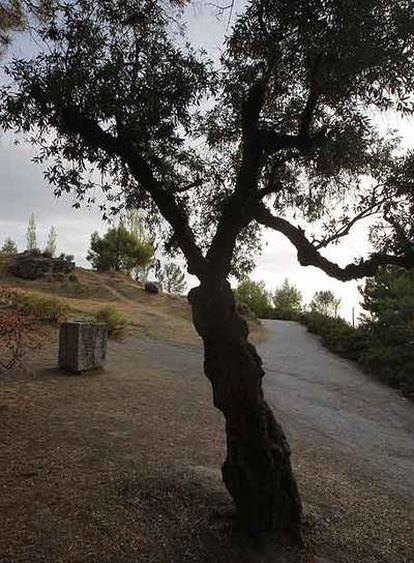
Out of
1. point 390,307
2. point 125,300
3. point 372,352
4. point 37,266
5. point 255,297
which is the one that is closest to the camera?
point 372,352

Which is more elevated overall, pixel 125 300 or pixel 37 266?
pixel 37 266

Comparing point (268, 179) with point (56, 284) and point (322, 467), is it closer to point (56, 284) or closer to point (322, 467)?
point (322, 467)

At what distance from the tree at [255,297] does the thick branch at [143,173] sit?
24.3 m

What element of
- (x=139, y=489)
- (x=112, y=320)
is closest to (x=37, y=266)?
(x=112, y=320)

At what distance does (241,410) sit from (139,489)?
4.86ft

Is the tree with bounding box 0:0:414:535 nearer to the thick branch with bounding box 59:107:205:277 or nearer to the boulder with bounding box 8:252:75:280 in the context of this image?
the thick branch with bounding box 59:107:205:277

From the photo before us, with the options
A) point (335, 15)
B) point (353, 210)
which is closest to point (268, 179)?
point (353, 210)

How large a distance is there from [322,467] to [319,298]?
85.2 feet

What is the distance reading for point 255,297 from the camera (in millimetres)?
30984

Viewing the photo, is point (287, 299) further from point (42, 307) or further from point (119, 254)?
point (42, 307)

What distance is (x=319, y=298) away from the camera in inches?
1289

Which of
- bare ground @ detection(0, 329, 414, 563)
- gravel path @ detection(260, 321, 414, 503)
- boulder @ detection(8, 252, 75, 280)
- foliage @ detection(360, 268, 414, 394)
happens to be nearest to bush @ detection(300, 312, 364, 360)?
foliage @ detection(360, 268, 414, 394)

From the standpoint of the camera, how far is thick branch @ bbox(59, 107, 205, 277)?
490 centimetres

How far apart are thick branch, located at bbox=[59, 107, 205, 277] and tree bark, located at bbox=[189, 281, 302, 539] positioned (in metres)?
0.39
